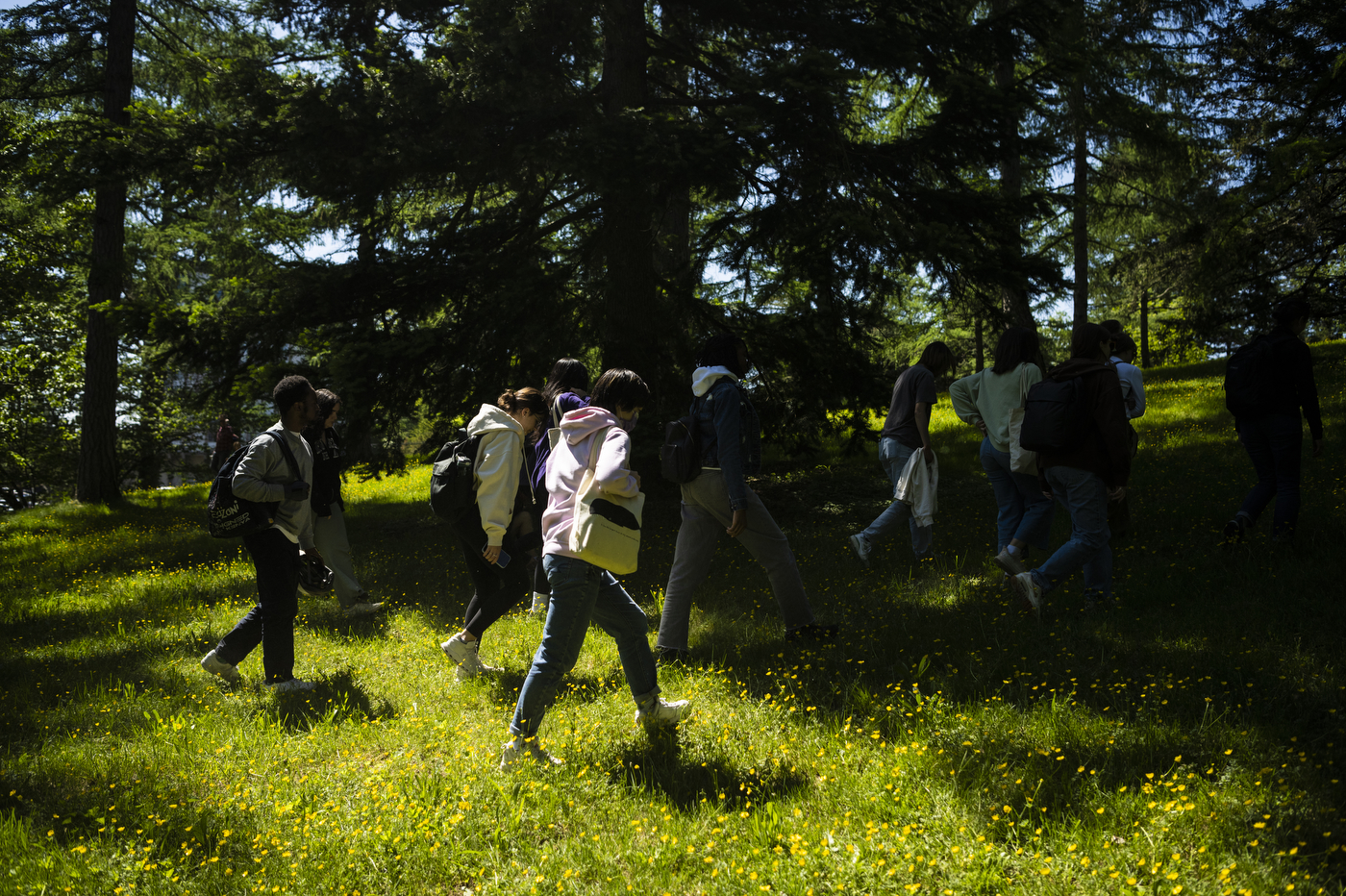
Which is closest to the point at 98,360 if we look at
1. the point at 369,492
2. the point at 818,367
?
the point at 369,492

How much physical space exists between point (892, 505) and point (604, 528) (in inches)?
165

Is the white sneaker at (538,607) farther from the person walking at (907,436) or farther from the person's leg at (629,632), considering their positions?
the person walking at (907,436)

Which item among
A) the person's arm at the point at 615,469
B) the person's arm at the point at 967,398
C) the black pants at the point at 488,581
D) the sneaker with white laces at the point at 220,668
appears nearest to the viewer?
the person's arm at the point at 615,469

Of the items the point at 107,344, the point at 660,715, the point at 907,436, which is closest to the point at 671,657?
the point at 660,715

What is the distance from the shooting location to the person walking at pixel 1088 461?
17.1 feet

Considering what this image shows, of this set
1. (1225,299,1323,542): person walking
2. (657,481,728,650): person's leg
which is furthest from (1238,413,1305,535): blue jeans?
(657,481,728,650): person's leg

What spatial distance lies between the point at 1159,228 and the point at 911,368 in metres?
17.3

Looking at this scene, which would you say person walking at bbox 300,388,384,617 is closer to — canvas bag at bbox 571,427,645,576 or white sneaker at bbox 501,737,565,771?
white sneaker at bbox 501,737,565,771

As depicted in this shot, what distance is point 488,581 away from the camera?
5484 mm

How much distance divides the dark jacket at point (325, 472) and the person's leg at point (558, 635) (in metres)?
3.50

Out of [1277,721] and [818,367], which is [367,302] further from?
[1277,721]

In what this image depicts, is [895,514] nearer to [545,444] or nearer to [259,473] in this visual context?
[545,444]

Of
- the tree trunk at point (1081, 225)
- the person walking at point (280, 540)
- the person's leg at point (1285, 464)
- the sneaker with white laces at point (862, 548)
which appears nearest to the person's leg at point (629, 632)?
the person walking at point (280, 540)

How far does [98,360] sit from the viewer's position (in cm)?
1532
